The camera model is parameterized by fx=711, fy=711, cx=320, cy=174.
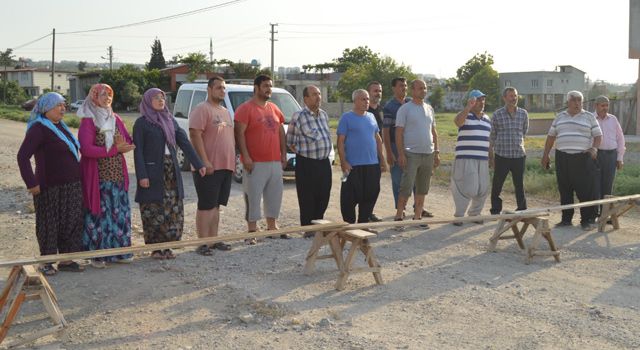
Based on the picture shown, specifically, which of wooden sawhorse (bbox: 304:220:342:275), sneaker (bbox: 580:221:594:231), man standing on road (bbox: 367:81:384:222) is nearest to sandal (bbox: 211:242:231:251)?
wooden sawhorse (bbox: 304:220:342:275)

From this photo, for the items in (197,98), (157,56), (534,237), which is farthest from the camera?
(157,56)

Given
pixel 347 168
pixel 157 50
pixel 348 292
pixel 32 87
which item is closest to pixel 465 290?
pixel 348 292

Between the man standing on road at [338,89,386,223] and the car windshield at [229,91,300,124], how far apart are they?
15.1 ft

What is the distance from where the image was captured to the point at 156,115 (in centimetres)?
684

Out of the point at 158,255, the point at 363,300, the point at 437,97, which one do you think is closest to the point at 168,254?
the point at 158,255

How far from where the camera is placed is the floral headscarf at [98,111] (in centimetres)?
650

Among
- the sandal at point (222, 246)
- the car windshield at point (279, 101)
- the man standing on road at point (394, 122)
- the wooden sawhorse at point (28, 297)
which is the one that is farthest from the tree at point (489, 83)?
the wooden sawhorse at point (28, 297)

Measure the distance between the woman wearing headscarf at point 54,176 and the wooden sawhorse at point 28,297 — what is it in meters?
1.24

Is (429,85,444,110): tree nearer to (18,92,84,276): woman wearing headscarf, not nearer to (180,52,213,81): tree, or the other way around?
(180,52,213,81): tree

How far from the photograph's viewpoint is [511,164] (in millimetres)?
9219

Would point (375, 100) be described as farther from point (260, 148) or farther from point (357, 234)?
point (357, 234)

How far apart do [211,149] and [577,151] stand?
4.61 metres

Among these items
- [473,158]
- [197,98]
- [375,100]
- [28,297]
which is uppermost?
[197,98]

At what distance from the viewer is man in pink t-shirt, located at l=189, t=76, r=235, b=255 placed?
7180 mm
